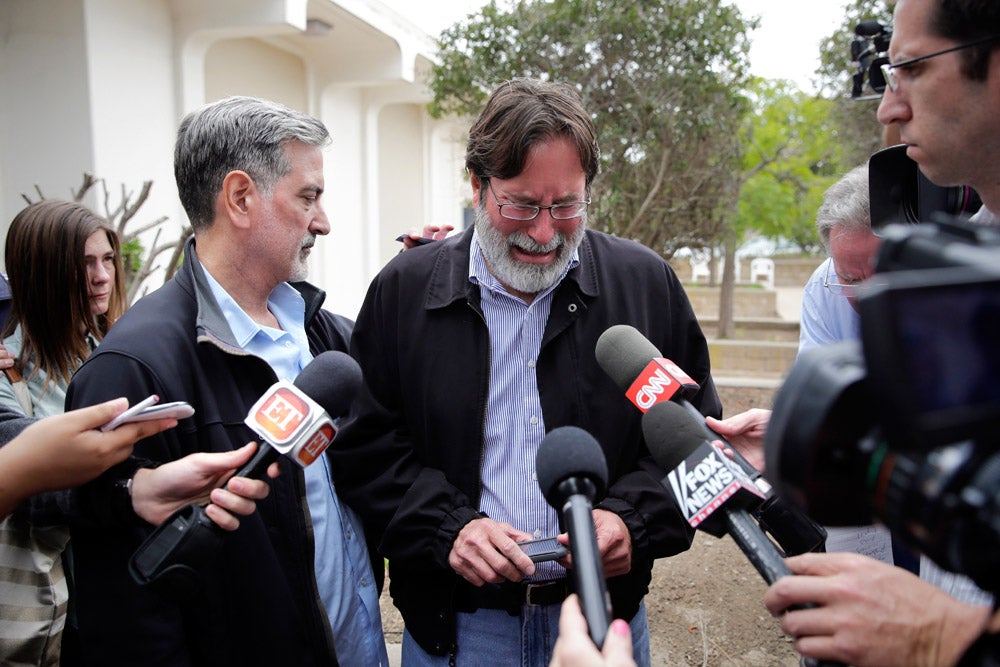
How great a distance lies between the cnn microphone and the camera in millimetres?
1106

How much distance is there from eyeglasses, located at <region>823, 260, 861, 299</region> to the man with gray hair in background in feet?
6.57

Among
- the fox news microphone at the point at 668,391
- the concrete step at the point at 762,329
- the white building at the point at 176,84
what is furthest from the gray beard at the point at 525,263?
the concrete step at the point at 762,329

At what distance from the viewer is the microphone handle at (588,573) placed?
1088 millimetres

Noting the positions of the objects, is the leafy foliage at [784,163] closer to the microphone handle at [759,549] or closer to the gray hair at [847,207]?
the gray hair at [847,207]

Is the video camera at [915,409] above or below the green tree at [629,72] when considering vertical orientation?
below

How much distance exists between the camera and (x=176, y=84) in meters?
6.48

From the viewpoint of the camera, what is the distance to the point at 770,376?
10.7 metres

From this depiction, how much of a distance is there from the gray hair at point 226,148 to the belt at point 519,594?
1.28 metres

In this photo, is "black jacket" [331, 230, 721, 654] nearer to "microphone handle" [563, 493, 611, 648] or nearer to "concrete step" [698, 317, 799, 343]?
"microphone handle" [563, 493, 611, 648]

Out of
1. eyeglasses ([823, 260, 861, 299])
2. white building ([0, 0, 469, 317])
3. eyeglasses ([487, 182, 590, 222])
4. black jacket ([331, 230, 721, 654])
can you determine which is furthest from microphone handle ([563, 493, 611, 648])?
white building ([0, 0, 469, 317])

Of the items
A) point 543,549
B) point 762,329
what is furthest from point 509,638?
point 762,329

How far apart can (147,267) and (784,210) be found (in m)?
16.9

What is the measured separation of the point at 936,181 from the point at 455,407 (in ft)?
4.23

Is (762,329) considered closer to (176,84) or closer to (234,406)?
(176,84)
